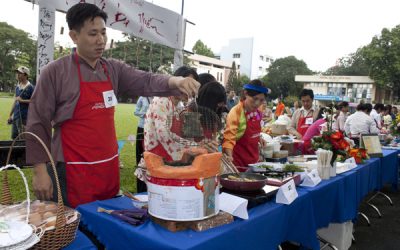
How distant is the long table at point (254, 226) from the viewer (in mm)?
1222

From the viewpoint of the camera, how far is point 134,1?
2982 mm

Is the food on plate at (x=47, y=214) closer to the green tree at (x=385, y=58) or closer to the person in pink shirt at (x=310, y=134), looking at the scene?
→ the person in pink shirt at (x=310, y=134)

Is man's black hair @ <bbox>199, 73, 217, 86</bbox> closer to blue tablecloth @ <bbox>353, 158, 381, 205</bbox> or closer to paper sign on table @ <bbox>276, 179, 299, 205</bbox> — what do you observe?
paper sign on table @ <bbox>276, 179, 299, 205</bbox>

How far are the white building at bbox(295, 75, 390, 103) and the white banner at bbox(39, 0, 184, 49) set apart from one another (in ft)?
129

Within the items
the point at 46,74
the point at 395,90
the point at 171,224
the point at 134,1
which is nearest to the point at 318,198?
the point at 171,224

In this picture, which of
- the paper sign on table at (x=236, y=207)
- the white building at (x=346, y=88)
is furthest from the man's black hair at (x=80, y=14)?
the white building at (x=346, y=88)

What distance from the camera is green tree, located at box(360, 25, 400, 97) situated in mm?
35656

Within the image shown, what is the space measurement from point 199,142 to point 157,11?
6.95 ft

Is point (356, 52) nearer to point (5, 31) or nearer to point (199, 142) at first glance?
point (5, 31)

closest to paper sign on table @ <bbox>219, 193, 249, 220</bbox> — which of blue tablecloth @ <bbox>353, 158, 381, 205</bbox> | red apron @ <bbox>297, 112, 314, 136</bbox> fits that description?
blue tablecloth @ <bbox>353, 158, 381, 205</bbox>

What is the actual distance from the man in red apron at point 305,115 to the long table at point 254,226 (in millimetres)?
2128

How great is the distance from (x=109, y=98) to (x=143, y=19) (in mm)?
1654

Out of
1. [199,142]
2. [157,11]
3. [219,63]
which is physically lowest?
[199,142]

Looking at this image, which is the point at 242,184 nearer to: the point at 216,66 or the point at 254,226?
the point at 254,226
